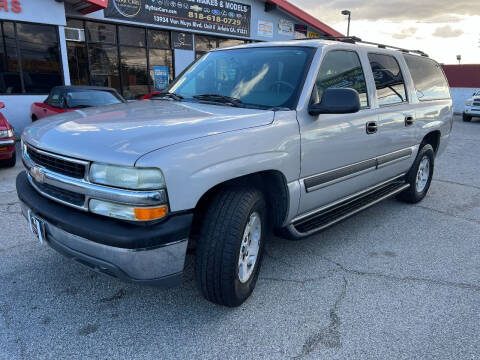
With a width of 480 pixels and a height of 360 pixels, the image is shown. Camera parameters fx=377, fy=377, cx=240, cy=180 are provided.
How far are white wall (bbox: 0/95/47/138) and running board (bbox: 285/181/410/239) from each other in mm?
10029

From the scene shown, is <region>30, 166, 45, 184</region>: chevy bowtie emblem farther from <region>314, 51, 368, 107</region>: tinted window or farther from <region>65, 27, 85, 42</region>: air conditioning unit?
<region>65, 27, 85, 42</region>: air conditioning unit

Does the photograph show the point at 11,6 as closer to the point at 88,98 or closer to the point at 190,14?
the point at 88,98

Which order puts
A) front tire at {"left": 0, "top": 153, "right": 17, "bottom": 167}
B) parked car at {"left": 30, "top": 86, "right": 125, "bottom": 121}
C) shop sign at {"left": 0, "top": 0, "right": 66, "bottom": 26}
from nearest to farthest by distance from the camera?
front tire at {"left": 0, "top": 153, "right": 17, "bottom": 167}
parked car at {"left": 30, "top": 86, "right": 125, "bottom": 121}
shop sign at {"left": 0, "top": 0, "right": 66, "bottom": 26}

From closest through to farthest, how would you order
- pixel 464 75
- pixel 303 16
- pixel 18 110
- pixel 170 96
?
pixel 170 96 → pixel 18 110 → pixel 303 16 → pixel 464 75

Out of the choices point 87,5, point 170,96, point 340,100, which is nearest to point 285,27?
point 87,5

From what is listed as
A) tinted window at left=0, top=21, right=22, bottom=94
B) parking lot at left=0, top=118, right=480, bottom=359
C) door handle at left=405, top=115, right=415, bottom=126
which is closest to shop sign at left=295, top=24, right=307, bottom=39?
tinted window at left=0, top=21, right=22, bottom=94

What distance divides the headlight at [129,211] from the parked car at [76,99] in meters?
6.64

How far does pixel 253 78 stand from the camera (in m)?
3.16

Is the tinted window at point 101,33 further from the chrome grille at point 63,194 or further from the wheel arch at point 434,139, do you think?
the chrome grille at point 63,194

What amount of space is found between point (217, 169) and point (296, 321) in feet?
3.86

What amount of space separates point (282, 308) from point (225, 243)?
0.75 m

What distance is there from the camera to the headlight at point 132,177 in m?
1.99

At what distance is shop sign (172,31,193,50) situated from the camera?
1415cm

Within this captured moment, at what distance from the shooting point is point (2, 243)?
3604 mm
